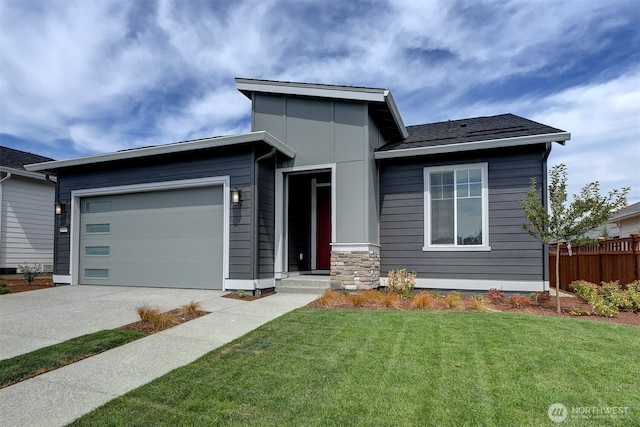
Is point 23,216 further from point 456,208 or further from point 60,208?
point 456,208

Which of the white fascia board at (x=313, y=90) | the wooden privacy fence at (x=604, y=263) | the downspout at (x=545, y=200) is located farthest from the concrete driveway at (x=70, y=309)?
the wooden privacy fence at (x=604, y=263)

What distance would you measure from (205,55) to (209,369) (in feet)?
28.4

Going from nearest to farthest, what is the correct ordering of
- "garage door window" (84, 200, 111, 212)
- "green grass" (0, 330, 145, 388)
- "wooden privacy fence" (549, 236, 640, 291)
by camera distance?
1. "green grass" (0, 330, 145, 388)
2. "wooden privacy fence" (549, 236, 640, 291)
3. "garage door window" (84, 200, 111, 212)

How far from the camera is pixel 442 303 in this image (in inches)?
271

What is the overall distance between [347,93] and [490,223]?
422 cm

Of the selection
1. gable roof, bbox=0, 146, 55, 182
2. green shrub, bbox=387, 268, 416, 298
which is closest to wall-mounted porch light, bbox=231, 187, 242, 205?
green shrub, bbox=387, 268, 416, 298

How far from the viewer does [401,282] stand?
8227 millimetres

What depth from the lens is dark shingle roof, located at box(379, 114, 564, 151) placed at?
27.1ft

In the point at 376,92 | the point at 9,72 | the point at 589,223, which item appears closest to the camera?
the point at 589,223

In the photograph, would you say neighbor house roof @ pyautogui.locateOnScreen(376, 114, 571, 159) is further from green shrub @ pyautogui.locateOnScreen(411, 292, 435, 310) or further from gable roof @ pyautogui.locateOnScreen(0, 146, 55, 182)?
gable roof @ pyautogui.locateOnScreen(0, 146, 55, 182)

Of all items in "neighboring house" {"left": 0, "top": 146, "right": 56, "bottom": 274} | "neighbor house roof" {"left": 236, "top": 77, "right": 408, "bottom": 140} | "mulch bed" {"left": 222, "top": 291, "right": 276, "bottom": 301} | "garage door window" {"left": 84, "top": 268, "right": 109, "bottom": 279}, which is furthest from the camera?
"neighboring house" {"left": 0, "top": 146, "right": 56, "bottom": 274}

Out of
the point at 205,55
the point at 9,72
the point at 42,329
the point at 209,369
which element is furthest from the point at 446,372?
the point at 9,72

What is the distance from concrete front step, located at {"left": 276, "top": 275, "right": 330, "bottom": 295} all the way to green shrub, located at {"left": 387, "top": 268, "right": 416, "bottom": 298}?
1395mm

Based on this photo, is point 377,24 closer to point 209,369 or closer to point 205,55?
point 205,55
